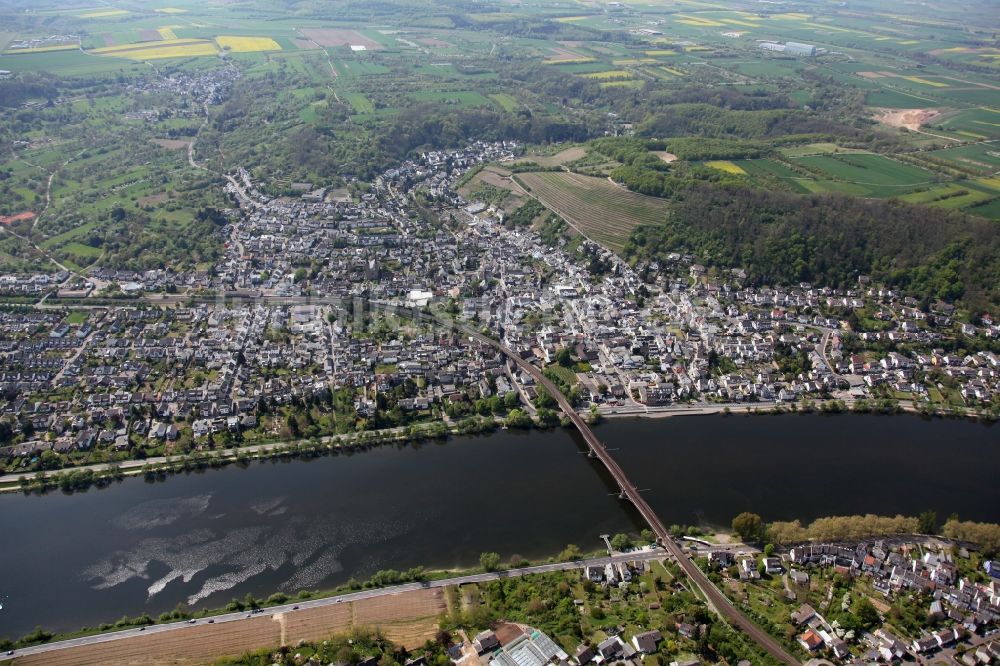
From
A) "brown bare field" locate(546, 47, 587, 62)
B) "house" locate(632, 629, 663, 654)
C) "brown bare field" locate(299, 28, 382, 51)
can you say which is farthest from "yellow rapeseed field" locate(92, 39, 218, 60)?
"house" locate(632, 629, 663, 654)

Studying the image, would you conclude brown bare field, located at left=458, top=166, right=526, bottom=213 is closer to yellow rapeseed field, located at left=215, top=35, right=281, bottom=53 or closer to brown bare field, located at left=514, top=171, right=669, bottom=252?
brown bare field, located at left=514, top=171, right=669, bottom=252

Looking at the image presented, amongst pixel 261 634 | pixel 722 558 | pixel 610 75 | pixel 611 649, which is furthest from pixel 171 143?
pixel 611 649

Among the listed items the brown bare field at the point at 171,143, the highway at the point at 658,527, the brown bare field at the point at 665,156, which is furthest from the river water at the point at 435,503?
the brown bare field at the point at 171,143

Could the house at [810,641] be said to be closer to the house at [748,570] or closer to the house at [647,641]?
the house at [748,570]

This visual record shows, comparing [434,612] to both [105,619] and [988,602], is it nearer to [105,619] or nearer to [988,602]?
[105,619]

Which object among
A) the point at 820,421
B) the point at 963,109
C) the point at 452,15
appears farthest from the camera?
the point at 452,15

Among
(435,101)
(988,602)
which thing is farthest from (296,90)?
(988,602)

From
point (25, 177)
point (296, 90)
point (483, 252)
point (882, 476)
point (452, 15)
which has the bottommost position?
point (882, 476)
